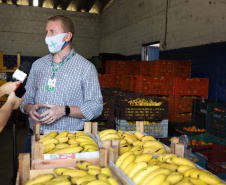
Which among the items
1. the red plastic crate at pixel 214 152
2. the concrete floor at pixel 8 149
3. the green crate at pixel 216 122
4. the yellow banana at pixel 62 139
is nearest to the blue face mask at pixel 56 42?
the yellow banana at pixel 62 139

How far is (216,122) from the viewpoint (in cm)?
406

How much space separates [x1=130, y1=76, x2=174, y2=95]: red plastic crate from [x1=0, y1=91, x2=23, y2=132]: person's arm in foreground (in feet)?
12.0

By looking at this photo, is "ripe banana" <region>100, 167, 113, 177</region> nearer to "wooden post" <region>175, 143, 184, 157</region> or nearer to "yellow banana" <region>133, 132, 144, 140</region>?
"wooden post" <region>175, 143, 184, 157</region>

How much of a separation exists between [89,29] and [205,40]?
9.31 meters

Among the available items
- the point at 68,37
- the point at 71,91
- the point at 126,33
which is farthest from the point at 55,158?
the point at 126,33

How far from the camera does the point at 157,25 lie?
775 cm

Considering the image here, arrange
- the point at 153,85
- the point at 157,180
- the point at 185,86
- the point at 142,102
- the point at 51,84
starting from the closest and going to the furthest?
1. the point at 157,180
2. the point at 51,84
3. the point at 142,102
4. the point at 185,86
5. the point at 153,85

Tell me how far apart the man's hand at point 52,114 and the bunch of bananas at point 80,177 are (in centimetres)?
72

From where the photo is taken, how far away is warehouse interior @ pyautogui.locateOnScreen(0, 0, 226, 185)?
516 cm

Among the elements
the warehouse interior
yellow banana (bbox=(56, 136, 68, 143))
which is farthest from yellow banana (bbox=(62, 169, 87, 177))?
the warehouse interior

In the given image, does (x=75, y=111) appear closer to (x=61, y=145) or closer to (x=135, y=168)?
(x=61, y=145)

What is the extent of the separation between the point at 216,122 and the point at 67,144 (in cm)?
300

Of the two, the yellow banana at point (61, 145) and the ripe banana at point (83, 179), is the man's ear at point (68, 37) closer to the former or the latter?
the yellow banana at point (61, 145)

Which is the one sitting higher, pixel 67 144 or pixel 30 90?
pixel 30 90
